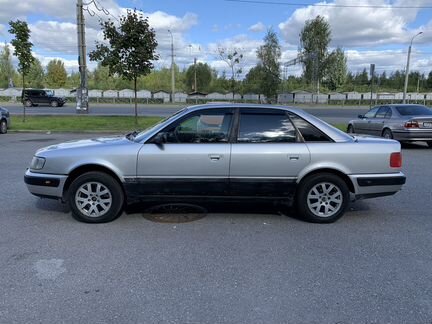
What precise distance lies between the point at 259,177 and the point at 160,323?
2.49 metres

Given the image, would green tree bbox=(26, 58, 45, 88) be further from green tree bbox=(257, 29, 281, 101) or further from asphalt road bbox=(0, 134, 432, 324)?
asphalt road bbox=(0, 134, 432, 324)

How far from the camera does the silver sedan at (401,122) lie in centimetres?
1169

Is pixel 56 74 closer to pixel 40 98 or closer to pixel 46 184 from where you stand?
pixel 40 98

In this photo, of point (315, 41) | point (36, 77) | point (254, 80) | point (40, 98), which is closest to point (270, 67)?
point (254, 80)

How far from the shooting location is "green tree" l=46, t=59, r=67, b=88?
85.1 metres

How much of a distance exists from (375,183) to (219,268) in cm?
254

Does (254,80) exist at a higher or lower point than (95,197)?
higher

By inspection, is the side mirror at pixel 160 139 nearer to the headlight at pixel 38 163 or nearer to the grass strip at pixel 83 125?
the headlight at pixel 38 163

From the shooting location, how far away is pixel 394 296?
313 centimetres

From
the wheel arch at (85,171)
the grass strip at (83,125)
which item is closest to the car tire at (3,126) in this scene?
the grass strip at (83,125)

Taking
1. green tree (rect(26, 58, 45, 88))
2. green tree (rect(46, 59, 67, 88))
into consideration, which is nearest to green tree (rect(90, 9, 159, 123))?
green tree (rect(26, 58, 45, 88))

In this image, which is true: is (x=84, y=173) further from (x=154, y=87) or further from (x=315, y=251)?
(x=154, y=87)

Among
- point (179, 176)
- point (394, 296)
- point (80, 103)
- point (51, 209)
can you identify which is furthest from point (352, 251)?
point (80, 103)

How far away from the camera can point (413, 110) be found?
488 inches
